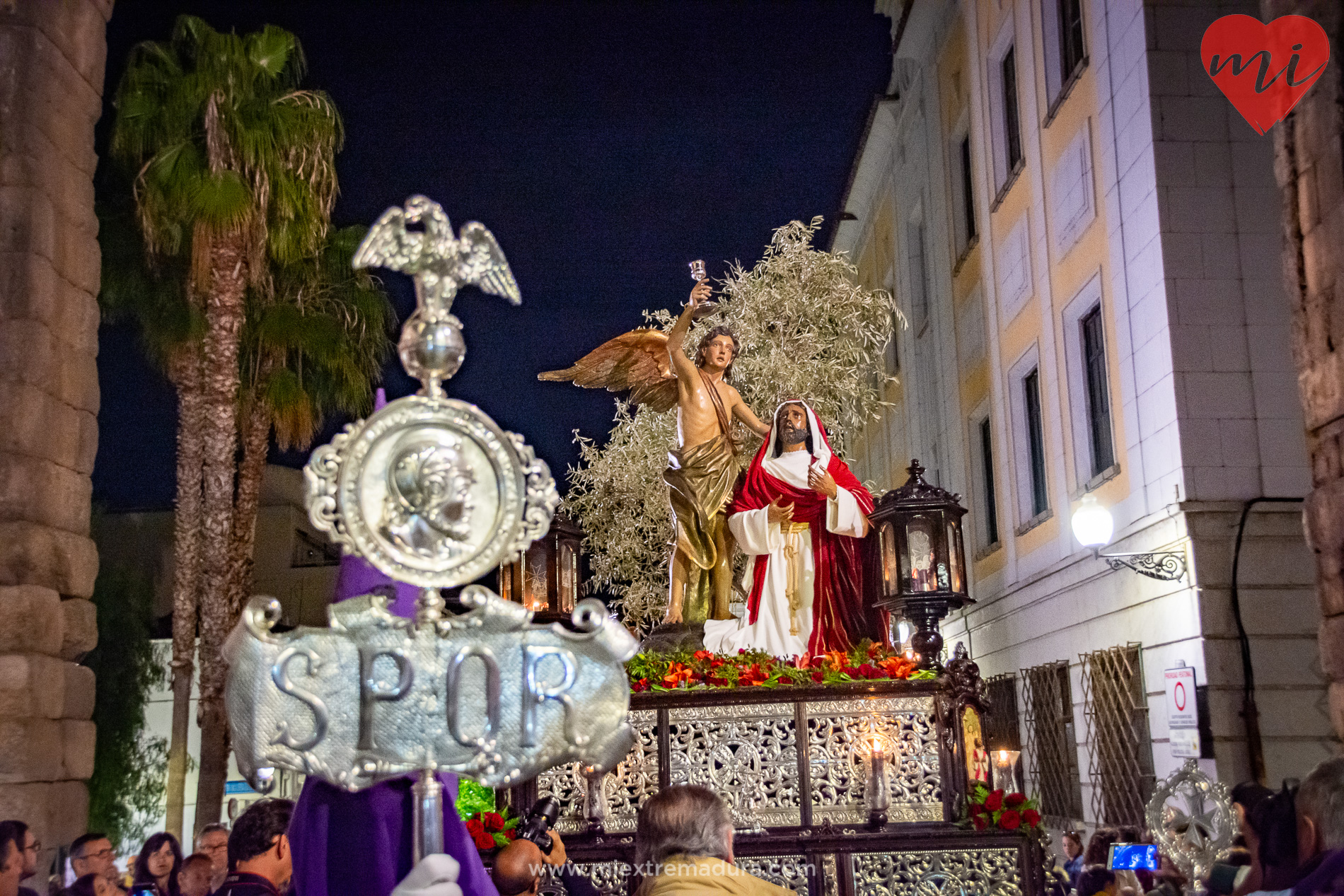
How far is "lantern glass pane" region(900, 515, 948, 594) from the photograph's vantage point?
10.8 m

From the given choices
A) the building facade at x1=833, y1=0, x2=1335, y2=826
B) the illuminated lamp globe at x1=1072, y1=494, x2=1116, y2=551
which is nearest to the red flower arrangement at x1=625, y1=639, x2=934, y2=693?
the illuminated lamp globe at x1=1072, y1=494, x2=1116, y2=551

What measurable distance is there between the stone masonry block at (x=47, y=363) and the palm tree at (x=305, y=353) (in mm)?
7562

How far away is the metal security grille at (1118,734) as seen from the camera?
1245 centimetres

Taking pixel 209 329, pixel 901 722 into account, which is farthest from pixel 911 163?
pixel 901 722

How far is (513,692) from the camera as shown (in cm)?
324

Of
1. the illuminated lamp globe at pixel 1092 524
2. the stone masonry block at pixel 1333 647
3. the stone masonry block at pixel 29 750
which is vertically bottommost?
the stone masonry block at pixel 29 750

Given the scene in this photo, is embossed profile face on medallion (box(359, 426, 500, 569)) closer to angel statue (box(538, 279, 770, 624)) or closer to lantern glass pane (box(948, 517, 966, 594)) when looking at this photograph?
angel statue (box(538, 279, 770, 624))

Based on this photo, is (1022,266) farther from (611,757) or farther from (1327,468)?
(611,757)

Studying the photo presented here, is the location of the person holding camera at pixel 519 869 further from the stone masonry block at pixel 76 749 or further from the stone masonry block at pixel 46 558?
the stone masonry block at pixel 76 749

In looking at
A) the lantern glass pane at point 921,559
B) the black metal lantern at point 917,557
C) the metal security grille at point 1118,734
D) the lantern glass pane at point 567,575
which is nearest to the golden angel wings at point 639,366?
the lantern glass pane at point 567,575

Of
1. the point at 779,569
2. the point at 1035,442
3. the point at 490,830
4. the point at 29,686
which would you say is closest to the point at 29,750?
the point at 29,686

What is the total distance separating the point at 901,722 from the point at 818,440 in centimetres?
303

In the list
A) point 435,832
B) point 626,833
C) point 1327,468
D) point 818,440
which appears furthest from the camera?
point 818,440

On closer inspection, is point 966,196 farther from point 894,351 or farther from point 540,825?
point 540,825
